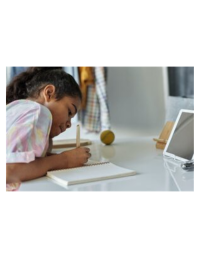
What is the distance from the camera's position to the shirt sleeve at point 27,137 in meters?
0.96

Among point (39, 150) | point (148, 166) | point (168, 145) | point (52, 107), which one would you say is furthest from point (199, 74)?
point (39, 150)

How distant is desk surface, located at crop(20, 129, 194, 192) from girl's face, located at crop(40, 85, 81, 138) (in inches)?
7.1

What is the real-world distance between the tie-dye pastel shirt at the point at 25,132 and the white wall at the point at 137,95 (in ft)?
4.06

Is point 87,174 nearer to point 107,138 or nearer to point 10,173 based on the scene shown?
point 10,173

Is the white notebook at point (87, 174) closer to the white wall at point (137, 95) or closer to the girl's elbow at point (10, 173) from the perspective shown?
the girl's elbow at point (10, 173)

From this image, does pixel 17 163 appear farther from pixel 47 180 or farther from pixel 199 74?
pixel 199 74

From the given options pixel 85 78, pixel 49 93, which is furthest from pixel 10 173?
pixel 85 78

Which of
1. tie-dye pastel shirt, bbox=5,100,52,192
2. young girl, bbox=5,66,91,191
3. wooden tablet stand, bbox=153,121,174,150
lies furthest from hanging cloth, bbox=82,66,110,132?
tie-dye pastel shirt, bbox=5,100,52,192

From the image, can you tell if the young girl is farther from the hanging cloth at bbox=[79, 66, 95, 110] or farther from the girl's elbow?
the hanging cloth at bbox=[79, 66, 95, 110]

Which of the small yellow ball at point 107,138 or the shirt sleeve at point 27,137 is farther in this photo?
the small yellow ball at point 107,138

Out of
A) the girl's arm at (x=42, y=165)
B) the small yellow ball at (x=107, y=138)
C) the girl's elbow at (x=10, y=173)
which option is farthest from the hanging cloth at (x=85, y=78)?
the girl's elbow at (x=10, y=173)

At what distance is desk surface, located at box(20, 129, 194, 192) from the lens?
89cm

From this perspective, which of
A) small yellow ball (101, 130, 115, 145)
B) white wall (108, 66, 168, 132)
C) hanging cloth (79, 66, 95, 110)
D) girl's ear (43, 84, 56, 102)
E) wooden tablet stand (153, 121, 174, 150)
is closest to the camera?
girl's ear (43, 84, 56, 102)
